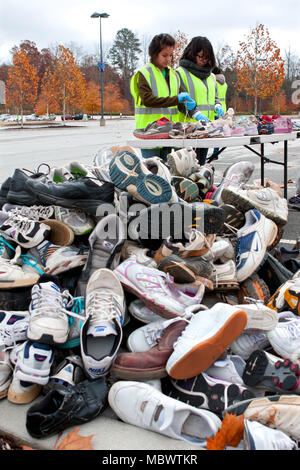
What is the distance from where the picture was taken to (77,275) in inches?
113

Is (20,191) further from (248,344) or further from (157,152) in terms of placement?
(157,152)

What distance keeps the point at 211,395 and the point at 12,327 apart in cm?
109

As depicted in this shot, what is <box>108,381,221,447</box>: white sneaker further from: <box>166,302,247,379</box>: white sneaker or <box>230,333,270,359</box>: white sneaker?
<box>230,333,270,359</box>: white sneaker

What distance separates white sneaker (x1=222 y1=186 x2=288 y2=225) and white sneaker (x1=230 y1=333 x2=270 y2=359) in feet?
3.97

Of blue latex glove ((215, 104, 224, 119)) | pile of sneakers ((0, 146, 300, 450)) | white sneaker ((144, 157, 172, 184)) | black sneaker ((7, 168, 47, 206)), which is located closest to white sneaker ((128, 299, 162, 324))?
pile of sneakers ((0, 146, 300, 450))

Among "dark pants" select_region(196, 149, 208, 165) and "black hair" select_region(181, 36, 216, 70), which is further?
"dark pants" select_region(196, 149, 208, 165)

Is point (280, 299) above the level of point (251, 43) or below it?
below

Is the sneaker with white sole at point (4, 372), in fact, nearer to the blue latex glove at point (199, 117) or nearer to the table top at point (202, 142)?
the table top at point (202, 142)

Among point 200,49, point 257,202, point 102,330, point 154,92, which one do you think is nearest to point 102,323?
point 102,330

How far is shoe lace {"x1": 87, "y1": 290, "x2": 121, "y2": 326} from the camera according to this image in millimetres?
2156

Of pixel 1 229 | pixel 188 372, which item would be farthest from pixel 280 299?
pixel 1 229

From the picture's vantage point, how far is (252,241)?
2.82m
